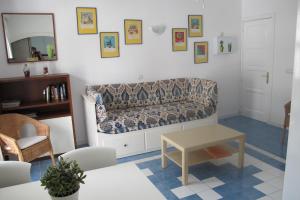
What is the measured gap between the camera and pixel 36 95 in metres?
3.83

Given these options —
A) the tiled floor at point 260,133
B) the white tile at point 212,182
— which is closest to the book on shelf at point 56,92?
the white tile at point 212,182

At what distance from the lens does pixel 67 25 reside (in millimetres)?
3854

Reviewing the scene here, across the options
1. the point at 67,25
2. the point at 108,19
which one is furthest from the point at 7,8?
the point at 108,19

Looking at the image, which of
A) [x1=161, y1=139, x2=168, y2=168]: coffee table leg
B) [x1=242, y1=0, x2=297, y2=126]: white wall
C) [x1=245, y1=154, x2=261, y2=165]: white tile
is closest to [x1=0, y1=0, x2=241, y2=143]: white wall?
[x1=242, y1=0, x2=297, y2=126]: white wall

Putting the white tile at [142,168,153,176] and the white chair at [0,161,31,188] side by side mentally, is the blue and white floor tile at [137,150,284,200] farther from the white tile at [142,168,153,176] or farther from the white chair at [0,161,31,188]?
the white chair at [0,161,31,188]

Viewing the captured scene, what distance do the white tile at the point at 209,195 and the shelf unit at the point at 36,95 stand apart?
6.52ft

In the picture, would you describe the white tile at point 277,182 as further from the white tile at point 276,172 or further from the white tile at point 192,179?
the white tile at point 192,179

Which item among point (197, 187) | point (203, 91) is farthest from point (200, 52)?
point (197, 187)

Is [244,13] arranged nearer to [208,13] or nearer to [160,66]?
[208,13]

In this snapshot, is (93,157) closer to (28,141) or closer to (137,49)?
(28,141)

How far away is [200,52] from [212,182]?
2.68 metres

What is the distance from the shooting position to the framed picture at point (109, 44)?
410 centimetres

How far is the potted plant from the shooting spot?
3.78 feet

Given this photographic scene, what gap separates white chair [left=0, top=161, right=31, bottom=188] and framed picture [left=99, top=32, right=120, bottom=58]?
271cm
